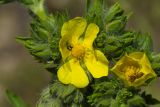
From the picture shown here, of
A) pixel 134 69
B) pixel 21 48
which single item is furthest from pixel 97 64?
pixel 21 48

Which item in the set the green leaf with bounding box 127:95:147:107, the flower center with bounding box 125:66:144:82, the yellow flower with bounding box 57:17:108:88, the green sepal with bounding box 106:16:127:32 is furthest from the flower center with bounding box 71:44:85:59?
the green leaf with bounding box 127:95:147:107

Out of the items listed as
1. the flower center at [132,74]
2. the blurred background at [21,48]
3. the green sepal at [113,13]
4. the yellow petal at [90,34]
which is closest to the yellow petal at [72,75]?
the yellow petal at [90,34]

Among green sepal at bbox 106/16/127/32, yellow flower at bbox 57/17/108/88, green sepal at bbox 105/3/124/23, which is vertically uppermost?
green sepal at bbox 105/3/124/23

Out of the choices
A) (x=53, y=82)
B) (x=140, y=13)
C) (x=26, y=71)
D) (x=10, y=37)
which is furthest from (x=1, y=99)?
(x=53, y=82)

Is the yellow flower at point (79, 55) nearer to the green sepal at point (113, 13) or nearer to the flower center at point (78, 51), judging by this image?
the flower center at point (78, 51)

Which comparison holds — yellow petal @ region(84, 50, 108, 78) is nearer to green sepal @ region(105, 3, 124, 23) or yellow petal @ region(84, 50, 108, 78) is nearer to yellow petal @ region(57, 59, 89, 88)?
yellow petal @ region(57, 59, 89, 88)

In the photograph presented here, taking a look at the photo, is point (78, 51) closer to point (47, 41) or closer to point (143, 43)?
point (47, 41)
